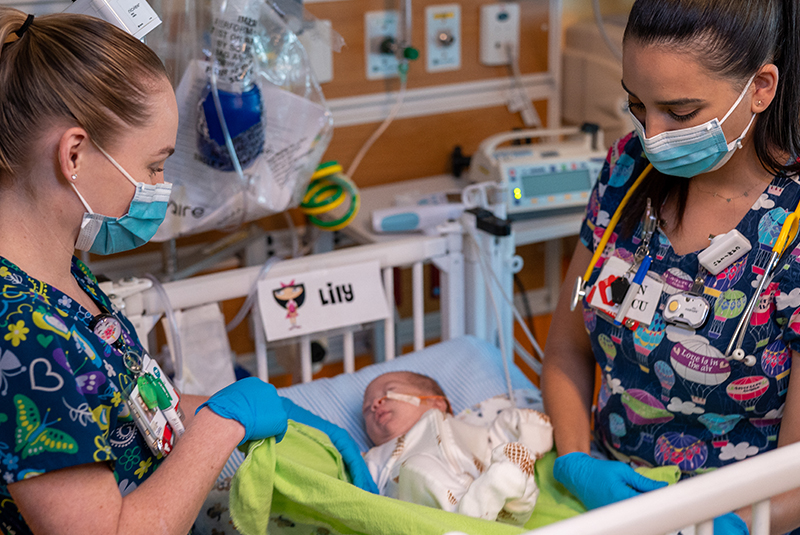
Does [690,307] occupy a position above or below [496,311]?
above

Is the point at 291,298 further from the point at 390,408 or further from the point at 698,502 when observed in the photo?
the point at 698,502

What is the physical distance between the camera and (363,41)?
2496mm

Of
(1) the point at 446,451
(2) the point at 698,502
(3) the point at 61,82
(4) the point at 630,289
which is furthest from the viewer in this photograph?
(1) the point at 446,451

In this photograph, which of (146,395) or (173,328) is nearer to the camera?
(146,395)

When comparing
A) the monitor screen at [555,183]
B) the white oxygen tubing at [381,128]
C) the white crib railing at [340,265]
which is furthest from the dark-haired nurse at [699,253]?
the white oxygen tubing at [381,128]

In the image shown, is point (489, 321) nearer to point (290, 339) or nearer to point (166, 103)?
point (290, 339)

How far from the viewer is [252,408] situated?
1.04 m

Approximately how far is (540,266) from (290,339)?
1.76m

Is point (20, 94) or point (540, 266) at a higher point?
point (20, 94)

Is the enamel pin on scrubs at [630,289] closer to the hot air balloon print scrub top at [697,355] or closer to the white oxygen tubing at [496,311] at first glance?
the hot air balloon print scrub top at [697,355]

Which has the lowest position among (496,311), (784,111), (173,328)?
(496,311)

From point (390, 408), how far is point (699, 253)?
64 centimetres

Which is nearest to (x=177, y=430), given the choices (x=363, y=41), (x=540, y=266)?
(x=363, y=41)

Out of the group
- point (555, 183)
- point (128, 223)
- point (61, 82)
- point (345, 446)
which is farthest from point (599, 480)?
point (555, 183)
